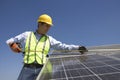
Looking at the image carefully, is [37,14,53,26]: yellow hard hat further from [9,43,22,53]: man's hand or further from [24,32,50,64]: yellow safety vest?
[9,43,22,53]: man's hand

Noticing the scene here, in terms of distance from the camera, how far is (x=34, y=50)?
1102cm

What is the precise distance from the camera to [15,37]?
11.0m

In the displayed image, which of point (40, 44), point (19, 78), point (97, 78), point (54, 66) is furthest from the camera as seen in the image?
point (54, 66)

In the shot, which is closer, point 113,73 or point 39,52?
point 113,73

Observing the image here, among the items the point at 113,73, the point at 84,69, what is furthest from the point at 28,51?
the point at 113,73

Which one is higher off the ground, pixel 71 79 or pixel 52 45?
pixel 52 45

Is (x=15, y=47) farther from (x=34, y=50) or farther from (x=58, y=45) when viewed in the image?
(x=58, y=45)

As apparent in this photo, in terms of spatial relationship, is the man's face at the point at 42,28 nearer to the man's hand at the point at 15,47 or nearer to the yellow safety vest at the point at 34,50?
the yellow safety vest at the point at 34,50

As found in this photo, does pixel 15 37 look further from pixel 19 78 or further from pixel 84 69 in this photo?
pixel 84 69

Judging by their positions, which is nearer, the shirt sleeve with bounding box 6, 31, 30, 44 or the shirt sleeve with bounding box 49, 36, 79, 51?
the shirt sleeve with bounding box 6, 31, 30, 44

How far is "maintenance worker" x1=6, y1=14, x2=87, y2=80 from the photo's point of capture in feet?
35.3

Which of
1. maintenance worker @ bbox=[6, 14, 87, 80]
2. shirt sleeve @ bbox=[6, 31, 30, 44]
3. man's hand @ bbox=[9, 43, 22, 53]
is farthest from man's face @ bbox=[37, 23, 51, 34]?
man's hand @ bbox=[9, 43, 22, 53]

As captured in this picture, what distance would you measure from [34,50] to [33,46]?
15cm

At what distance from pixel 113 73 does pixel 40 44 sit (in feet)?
11.4
